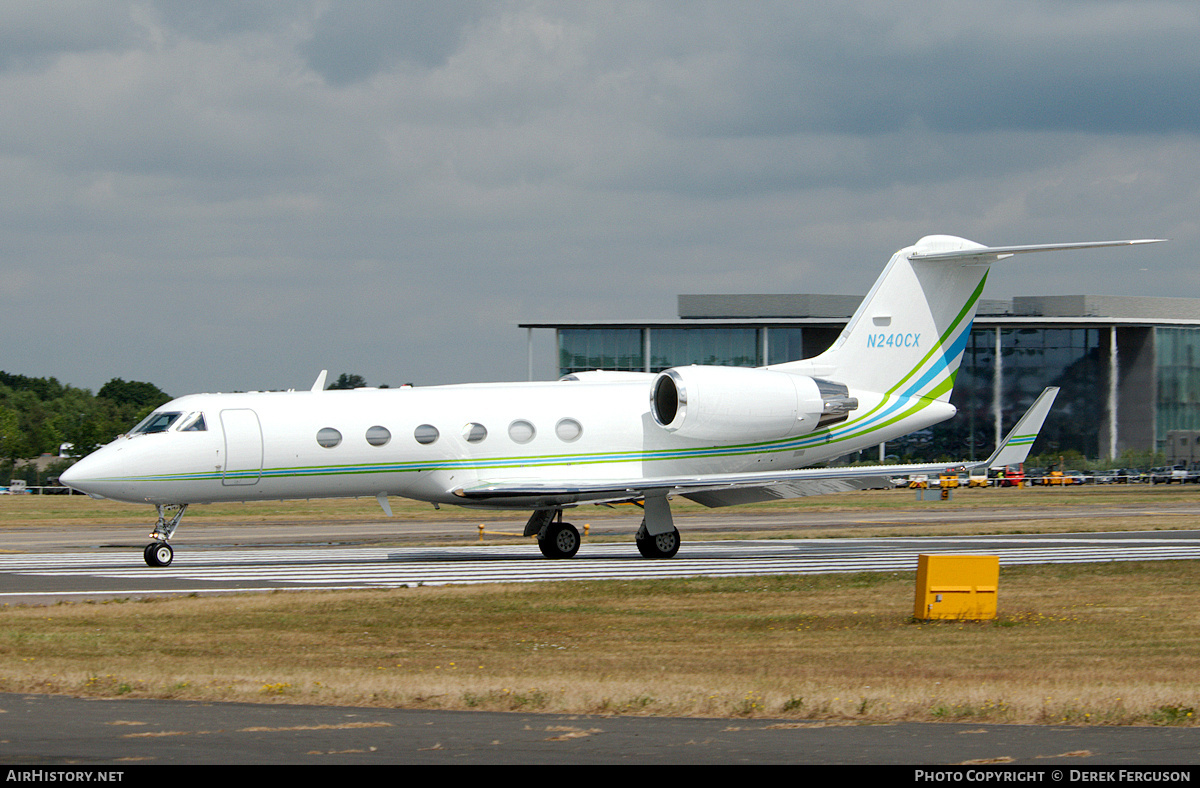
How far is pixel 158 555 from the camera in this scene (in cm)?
2641

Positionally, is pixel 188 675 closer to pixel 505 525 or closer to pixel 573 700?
pixel 573 700

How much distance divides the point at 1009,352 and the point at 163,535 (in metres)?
77.0

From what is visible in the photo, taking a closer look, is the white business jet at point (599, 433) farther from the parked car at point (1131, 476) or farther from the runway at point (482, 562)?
the parked car at point (1131, 476)

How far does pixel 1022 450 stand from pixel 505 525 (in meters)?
21.0

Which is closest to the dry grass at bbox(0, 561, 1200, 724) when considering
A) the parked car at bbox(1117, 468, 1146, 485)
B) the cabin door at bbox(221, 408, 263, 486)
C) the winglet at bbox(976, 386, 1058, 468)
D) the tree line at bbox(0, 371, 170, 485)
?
the winglet at bbox(976, 386, 1058, 468)

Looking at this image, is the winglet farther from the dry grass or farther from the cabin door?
the cabin door

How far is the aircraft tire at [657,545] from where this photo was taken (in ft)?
91.9

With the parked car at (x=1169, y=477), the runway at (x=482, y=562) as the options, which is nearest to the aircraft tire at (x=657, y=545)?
the runway at (x=482, y=562)

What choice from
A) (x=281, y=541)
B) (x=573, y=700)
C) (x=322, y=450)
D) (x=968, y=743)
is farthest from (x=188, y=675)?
(x=281, y=541)

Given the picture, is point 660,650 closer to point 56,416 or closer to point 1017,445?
point 1017,445

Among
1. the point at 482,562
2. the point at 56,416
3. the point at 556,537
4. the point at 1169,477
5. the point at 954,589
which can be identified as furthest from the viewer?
the point at 56,416

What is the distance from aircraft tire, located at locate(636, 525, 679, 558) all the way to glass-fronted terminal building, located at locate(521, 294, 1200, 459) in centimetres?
6428

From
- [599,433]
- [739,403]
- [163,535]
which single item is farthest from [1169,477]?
[163,535]

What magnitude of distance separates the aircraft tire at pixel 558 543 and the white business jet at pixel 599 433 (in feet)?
0.10
